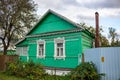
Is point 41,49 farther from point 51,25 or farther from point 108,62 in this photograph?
point 108,62

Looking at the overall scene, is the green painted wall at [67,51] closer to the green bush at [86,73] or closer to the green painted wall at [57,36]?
the green painted wall at [57,36]

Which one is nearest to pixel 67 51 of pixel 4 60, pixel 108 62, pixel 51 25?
pixel 51 25

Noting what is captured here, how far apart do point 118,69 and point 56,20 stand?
9.79 metres

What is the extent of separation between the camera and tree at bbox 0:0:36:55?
28281 mm

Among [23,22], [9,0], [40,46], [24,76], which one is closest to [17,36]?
[23,22]

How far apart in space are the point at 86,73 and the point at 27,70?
6.03m

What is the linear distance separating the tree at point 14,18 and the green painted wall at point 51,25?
6.58 meters

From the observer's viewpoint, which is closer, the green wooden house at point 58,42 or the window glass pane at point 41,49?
the green wooden house at point 58,42

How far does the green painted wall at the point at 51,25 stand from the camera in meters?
20.1

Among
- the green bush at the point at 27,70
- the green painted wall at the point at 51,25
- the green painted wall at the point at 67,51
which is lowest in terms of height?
the green bush at the point at 27,70

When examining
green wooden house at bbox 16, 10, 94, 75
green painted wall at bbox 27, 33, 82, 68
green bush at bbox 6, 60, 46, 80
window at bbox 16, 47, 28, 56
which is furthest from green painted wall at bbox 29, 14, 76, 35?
green bush at bbox 6, 60, 46, 80

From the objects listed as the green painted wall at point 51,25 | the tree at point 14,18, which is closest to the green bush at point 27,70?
the green painted wall at point 51,25

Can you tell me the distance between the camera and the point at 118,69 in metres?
13.3

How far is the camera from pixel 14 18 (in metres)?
28.6
